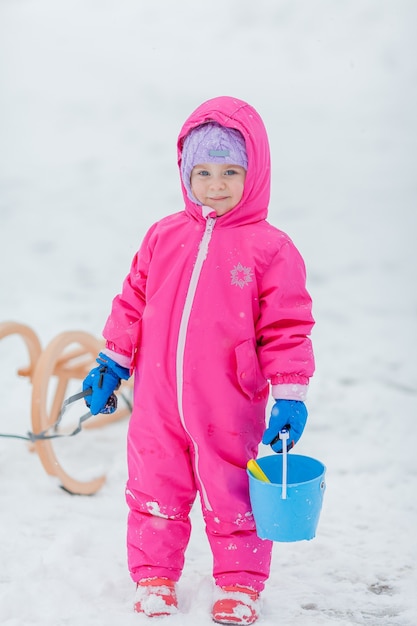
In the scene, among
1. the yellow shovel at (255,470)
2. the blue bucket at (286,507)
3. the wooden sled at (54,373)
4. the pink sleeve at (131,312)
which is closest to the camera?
the blue bucket at (286,507)

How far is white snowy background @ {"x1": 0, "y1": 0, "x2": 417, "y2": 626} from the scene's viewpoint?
9.15 feet

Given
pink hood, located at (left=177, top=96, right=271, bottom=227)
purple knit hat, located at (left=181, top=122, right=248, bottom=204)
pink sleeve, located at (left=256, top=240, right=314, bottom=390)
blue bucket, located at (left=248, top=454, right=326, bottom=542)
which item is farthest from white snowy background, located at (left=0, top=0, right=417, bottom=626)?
purple knit hat, located at (left=181, top=122, right=248, bottom=204)

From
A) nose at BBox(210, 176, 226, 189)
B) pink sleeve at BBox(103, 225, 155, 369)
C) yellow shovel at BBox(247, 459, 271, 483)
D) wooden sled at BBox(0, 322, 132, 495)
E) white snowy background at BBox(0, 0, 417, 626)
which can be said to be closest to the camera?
→ yellow shovel at BBox(247, 459, 271, 483)

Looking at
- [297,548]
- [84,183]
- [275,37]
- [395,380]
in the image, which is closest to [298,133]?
[275,37]

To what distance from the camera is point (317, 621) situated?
97.3 inches

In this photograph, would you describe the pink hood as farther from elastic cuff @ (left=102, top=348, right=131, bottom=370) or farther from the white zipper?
elastic cuff @ (left=102, top=348, right=131, bottom=370)

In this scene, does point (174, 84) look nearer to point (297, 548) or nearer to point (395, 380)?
point (395, 380)

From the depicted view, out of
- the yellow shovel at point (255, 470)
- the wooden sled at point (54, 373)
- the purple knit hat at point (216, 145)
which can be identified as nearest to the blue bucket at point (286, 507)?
the yellow shovel at point (255, 470)

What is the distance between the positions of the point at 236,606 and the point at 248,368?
2.27ft

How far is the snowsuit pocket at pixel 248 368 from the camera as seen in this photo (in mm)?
2416

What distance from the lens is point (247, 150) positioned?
244 centimetres

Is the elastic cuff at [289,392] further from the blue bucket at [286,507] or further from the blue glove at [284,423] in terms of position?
the blue bucket at [286,507]

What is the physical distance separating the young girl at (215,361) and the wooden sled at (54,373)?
2.90 ft

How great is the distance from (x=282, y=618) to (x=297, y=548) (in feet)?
1.79
